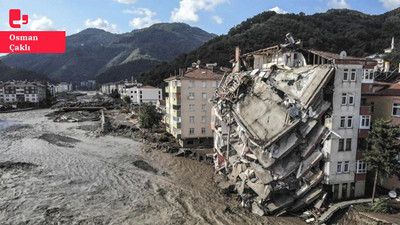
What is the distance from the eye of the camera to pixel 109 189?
88.4 ft

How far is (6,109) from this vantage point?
107 metres

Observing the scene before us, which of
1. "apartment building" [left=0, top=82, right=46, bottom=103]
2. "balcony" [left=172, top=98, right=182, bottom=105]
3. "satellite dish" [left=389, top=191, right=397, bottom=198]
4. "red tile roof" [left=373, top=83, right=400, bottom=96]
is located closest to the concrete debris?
"red tile roof" [left=373, top=83, right=400, bottom=96]

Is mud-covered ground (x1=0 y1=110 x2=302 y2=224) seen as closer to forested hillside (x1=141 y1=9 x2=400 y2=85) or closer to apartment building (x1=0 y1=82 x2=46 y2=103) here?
forested hillside (x1=141 y1=9 x2=400 y2=85)

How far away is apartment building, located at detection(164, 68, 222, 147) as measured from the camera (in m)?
43.0

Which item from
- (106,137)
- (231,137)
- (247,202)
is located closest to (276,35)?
(106,137)

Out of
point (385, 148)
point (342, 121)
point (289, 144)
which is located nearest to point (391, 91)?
point (342, 121)

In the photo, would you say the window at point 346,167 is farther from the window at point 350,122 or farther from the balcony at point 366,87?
→ the balcony at point 366,87

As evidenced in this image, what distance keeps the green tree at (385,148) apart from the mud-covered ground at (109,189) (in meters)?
7.57

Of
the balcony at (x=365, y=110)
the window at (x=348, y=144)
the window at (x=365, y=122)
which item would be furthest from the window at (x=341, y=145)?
the balcony at (x=365, y=110)

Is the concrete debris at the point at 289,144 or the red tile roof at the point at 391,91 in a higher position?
the red tile roof at the point at 391,91

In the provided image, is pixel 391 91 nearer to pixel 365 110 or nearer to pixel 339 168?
pixel 365 110

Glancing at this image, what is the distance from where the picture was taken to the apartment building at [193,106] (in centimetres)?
4303

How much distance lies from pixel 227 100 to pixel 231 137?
4400mm

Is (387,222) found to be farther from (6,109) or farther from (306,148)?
(6,109)
